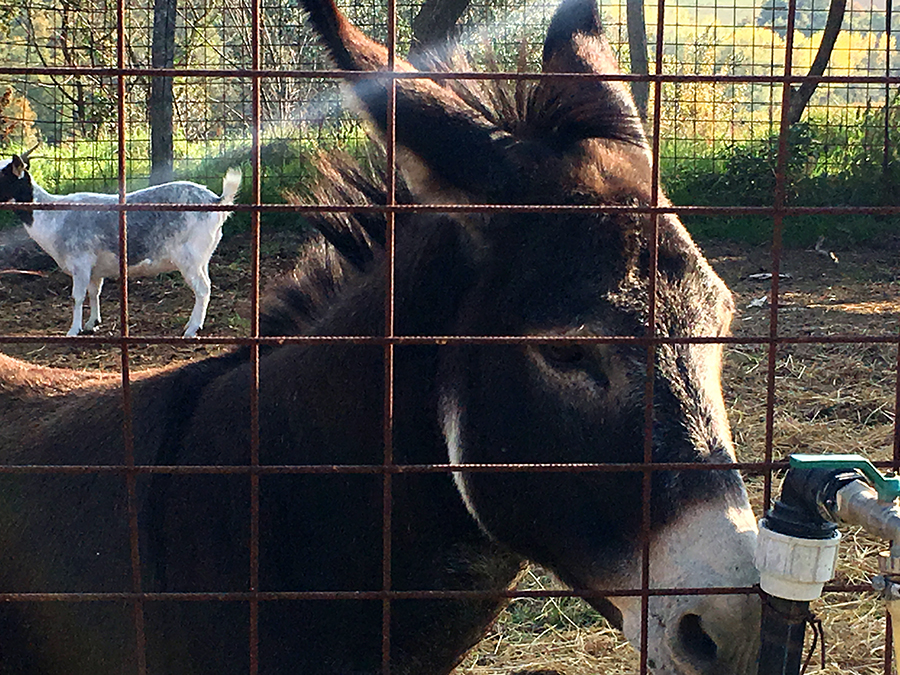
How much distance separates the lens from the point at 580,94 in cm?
217

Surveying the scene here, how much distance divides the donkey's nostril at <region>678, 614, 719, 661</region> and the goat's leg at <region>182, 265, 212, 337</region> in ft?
22.9

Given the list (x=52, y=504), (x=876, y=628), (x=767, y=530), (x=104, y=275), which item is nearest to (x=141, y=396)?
(x=52, y=504)

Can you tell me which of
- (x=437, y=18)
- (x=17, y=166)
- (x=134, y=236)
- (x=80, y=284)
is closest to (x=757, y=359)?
(x=437, y=18)

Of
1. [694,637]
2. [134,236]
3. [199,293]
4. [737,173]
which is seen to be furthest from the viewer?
[737,173]

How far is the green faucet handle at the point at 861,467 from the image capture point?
4.69ft

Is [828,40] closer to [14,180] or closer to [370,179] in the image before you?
[14,180]

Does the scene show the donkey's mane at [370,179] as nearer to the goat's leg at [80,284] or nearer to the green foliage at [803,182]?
the goat's leg at [80,284]

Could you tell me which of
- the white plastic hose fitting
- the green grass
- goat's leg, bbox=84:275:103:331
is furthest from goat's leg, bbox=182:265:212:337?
the white plastic hose fitting

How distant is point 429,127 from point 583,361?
1.72 feet

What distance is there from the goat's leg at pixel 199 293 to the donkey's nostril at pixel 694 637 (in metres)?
6.98

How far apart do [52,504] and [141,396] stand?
31 cm

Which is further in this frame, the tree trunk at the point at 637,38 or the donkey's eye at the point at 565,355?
the tree trunk at the point at 637,38

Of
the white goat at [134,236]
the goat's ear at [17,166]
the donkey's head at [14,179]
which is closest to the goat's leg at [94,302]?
the white goat at [134,236]

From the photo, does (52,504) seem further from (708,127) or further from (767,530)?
(708,127)
